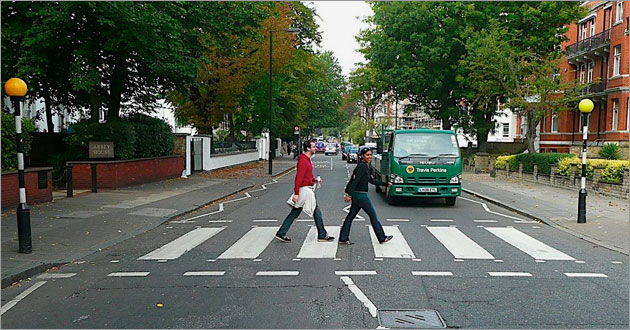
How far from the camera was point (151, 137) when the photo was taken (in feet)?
77.6

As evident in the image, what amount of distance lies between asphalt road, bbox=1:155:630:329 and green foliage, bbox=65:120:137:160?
10.6 metres

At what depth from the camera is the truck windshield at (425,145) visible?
1575 centimetres

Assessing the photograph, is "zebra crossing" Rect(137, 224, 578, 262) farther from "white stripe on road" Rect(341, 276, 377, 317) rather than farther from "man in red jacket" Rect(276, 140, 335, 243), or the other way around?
"white stripe on road" Rect(341, 276, 377, 317)

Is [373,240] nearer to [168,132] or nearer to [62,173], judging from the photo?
[62,173]

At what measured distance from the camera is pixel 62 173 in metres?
20.9

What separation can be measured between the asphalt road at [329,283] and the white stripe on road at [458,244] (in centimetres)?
2

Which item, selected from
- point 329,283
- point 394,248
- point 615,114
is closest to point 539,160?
point 615,114

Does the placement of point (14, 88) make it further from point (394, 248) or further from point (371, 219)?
point (394, 248)

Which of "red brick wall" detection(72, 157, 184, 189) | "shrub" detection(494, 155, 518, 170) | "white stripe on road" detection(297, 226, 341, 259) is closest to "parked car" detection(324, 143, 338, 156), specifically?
"shrub" detection(494, 155, 518, 170)

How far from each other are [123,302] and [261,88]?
32.6 metres

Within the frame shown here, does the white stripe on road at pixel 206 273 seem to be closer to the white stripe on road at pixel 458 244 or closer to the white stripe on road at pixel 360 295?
the white stripe on road at pixel 360 295

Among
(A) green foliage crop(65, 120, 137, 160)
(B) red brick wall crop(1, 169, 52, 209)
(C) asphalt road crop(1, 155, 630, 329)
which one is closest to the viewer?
(C) asphalt road crop(1, 155, 630, 329)

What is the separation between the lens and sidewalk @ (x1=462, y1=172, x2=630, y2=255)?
11.1 m

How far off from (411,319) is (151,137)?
65.5 feet
